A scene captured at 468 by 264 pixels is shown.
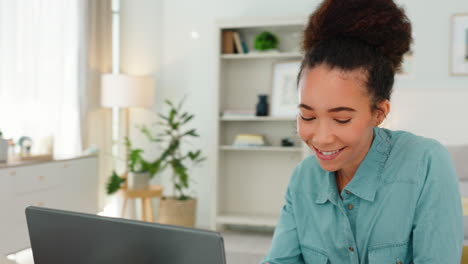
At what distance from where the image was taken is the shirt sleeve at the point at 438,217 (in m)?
1.05

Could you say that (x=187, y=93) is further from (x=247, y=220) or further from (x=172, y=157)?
(x=247, y=220)

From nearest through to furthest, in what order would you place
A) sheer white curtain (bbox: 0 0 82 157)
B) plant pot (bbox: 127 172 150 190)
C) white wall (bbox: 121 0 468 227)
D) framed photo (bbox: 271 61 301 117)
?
sheer white curtain (bbox: 0 0 82 157)
plant pot (bbox: 127 172 150 190)
white wall (bbox: 121 0 468 227)
framed photo (bbox: 271 61 301 117)

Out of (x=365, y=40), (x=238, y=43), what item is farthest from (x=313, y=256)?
(x=238, y=43)

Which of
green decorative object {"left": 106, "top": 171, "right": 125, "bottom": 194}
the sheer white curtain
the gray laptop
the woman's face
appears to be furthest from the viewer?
green decorative object {"left": 106, "top": 171, "right": 125, "bottom": 194}

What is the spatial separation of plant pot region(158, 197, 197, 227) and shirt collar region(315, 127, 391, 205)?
124 inches

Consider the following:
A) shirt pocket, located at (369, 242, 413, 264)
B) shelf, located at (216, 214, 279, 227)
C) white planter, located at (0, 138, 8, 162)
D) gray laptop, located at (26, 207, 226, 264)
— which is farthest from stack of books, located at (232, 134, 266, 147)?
gray laptop, located at (26, 207, 226, 264)

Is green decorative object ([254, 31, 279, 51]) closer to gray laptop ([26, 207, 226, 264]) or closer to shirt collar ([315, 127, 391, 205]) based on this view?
shirt collar ([315, 127, 391, 205])

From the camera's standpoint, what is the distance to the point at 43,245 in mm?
864

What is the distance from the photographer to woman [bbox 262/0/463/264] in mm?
1062

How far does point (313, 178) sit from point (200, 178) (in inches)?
140

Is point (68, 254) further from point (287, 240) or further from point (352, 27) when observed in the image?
point (352, 27)

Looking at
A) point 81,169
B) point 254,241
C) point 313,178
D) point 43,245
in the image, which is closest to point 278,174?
point 254,241

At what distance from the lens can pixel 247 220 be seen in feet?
14.4

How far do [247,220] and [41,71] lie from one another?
209 centimetres
